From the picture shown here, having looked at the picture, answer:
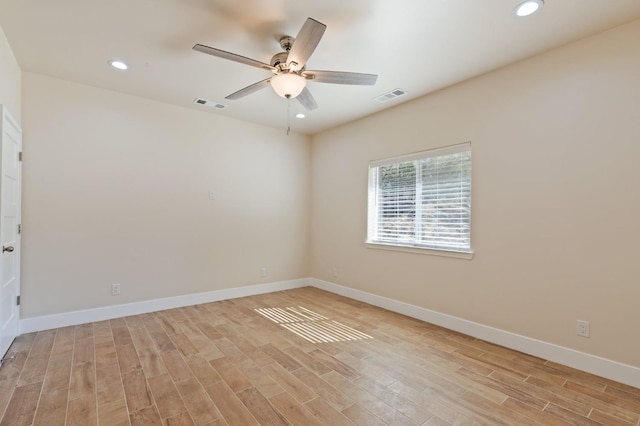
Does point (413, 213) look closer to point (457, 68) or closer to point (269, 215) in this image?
point (457, 68)

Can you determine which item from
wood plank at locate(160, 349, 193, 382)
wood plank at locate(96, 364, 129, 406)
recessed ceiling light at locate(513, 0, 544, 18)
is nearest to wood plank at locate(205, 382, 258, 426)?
wood plank at locate(160, 349, 193, 382)

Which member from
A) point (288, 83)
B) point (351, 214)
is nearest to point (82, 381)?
point (288, 83)

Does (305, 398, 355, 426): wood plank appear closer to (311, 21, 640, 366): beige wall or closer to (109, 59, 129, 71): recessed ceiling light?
(311, 21, 640, 366): beige wall

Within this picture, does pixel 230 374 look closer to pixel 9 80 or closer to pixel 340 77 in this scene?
pixel 340 77

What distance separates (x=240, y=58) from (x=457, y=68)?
2106 mm

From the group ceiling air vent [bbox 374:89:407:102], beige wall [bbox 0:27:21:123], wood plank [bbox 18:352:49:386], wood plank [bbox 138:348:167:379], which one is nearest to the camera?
wood plank [bbox 18:352:49:386]

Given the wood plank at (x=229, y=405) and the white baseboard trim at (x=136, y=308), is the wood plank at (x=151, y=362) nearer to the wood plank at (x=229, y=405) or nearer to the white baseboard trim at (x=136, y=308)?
the wood plank at (x=229, y=405)

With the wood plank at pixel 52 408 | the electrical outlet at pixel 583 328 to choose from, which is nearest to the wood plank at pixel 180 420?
the wood plank at pixel 52 408

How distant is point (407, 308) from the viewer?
3.77m

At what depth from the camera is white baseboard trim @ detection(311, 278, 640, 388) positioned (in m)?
2.27

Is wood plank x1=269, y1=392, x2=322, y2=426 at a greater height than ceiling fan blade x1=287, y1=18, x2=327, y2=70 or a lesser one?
lesser

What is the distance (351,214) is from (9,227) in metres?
3.86

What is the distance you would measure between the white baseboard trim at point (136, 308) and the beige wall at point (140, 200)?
0.25 ft

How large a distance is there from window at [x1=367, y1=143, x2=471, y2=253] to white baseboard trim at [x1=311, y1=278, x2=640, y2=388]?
78cm
